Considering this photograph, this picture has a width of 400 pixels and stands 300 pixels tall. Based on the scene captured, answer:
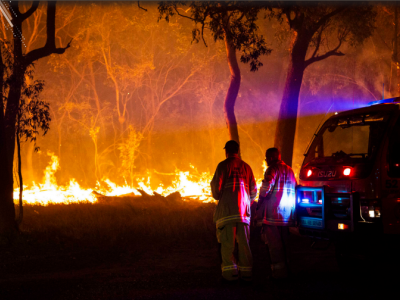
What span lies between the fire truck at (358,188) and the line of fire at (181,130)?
0.06ft

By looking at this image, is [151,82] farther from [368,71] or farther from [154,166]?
[368,71]

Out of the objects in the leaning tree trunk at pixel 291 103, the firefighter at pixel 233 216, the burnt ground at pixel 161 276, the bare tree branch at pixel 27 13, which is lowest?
the burnt ground at pixel 161 276

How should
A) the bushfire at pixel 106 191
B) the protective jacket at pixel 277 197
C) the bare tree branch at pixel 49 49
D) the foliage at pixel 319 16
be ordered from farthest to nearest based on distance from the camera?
the bushfire at pixel 106 191
the foliage at pixel 319 16
the bare tree branch at pixel 49 49
the protective jacket at pixel 277 197

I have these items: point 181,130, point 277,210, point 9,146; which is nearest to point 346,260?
point 277,210

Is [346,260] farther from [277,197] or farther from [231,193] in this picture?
[231,193]

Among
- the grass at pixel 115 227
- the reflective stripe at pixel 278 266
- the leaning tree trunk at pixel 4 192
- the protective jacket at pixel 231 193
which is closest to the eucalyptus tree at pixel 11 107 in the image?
the leaning tree trunk at pixel 4 192

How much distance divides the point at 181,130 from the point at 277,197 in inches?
1488

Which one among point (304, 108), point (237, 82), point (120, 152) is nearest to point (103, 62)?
point (120, 152)

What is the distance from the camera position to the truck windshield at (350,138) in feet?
22.7

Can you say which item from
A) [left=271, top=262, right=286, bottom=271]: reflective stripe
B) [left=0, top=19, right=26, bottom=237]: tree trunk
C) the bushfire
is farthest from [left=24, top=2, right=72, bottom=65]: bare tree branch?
the bushfire

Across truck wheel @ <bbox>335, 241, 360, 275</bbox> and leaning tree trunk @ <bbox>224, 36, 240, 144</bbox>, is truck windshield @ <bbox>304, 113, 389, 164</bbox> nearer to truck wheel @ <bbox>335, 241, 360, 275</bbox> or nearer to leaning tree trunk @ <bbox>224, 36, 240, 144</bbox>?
truck wheel @ <bbox>335, 241, 360, 275</bbox>

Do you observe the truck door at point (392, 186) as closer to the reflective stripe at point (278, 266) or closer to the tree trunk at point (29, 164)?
the reflective stripe at point (278, 266)

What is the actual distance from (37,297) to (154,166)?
37201mm

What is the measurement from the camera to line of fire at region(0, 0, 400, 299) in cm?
665
